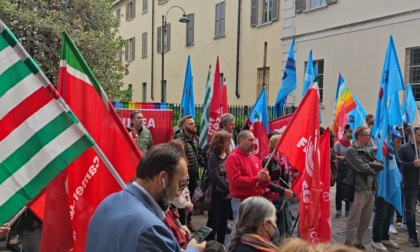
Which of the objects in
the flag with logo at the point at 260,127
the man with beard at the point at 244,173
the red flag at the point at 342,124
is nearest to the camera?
the man with beard at the point at 244,173

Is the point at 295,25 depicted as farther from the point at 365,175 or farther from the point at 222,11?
the point at 365,175

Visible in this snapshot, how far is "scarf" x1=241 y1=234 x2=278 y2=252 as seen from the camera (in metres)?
2.93

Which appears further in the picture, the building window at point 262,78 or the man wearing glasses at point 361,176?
the building window at point 262,78

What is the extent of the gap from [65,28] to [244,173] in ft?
32.3

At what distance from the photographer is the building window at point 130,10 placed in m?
33.2

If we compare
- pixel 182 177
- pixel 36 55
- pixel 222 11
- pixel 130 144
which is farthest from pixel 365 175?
pixel 222 11

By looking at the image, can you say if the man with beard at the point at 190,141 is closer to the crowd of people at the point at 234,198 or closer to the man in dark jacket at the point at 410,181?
the crowd of people at the point at 234,198

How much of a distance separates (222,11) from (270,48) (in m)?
4.59

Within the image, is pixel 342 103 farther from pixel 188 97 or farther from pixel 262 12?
pixel 262 12

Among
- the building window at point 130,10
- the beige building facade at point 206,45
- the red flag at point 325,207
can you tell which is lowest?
the red flag at point 325,207

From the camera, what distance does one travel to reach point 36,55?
13.4m

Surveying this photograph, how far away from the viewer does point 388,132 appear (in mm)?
6805

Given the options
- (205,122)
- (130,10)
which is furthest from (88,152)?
(130,10)

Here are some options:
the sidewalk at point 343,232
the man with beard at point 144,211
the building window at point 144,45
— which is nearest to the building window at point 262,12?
the building window at point 144,45
